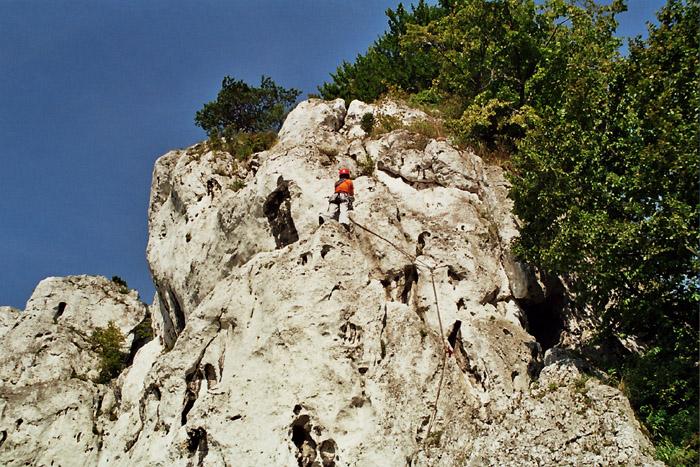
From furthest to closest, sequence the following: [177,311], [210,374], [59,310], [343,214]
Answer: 1. [59,310]
2. [177,311]
3. [343,214]
4. [210,374]

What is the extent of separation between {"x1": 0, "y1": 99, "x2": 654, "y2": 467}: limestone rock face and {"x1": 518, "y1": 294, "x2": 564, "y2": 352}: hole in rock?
0.16 feet

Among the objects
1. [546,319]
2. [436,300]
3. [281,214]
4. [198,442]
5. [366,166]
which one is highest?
[366,166]

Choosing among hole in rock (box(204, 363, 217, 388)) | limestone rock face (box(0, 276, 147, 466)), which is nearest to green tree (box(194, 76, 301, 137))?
limestone rock face (box(0, 276, 147, 466))

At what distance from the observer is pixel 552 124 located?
18.7m

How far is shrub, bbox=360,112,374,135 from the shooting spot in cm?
2529

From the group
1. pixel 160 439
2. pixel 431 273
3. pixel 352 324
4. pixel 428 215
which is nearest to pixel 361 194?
pixel 428 215

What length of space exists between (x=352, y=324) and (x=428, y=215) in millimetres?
4939

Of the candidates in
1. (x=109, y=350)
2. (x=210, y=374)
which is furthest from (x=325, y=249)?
(x=109, y=350)

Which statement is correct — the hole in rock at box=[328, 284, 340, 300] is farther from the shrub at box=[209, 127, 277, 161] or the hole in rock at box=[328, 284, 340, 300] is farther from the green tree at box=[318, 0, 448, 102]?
the green tree at box=[318, 0, 448, 102]

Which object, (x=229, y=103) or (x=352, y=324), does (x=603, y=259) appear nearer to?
(x=352, y=324)

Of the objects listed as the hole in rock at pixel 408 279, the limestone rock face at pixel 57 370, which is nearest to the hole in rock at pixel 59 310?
the limestone rock face at pixel 57 370

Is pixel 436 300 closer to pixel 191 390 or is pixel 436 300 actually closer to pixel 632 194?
pixel 632 194

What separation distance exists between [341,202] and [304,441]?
709cm

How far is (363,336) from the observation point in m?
16.7
